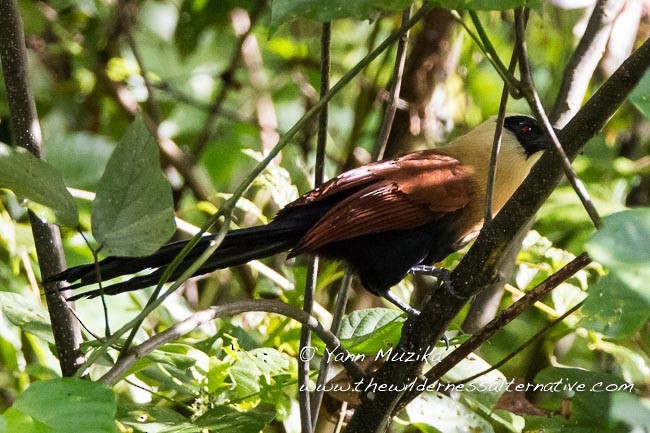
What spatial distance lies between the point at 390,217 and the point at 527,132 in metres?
0.72

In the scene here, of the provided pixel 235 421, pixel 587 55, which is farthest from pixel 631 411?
pixel 587 55

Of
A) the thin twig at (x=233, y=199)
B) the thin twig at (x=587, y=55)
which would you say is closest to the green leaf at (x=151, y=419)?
the thin twig at (x=233, y=199)

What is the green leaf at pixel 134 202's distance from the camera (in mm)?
1199

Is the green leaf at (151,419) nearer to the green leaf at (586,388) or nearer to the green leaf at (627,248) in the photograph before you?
the green leaf at (586,388)

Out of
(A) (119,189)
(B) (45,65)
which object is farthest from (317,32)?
(A) (119,189)

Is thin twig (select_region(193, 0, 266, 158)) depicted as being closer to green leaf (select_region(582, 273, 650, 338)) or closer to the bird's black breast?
the bird's black breast

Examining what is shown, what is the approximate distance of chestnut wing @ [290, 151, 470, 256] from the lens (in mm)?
2148

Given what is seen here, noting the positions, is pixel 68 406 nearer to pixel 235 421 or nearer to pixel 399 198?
pixel 235 421

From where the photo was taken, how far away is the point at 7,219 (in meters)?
2.31

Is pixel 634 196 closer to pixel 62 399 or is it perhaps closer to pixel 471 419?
pixel 471 419

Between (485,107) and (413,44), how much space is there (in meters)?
0.55

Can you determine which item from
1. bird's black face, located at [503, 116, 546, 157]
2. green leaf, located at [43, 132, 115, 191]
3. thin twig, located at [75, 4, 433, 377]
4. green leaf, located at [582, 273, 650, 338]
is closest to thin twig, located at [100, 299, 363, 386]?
thin twig, located at [75, 4, 433, 377]

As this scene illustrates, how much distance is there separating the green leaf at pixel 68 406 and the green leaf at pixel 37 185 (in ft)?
0.85

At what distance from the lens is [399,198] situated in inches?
89.2
